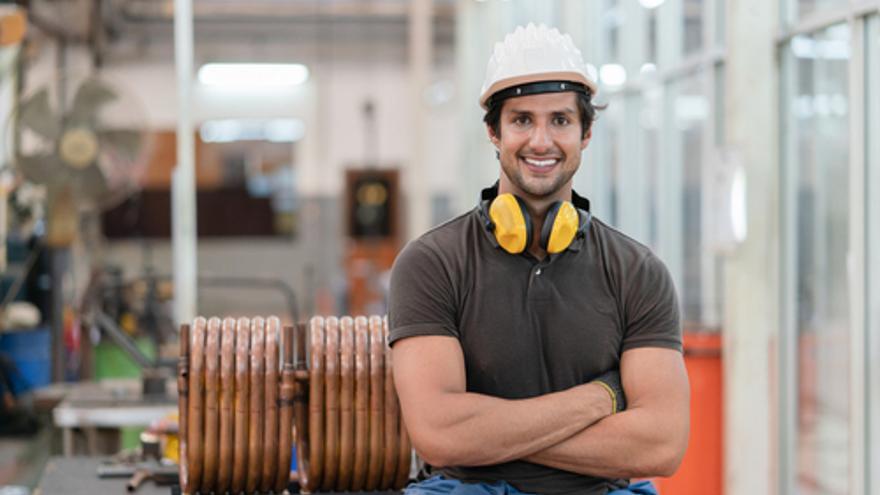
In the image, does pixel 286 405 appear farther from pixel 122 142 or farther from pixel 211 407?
pixel 122 142

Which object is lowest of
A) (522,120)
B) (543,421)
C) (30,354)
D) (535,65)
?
(30,354)

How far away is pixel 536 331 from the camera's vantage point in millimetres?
2254

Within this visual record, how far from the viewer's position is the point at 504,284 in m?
2.27

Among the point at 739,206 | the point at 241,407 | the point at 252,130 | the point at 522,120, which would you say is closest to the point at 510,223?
the point at 522,120

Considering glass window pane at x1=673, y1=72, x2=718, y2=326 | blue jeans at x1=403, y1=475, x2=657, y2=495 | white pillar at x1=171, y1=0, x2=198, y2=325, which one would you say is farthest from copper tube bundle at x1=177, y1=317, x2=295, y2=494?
glass window pane at x1=673, y1=72, x2=718, y2=326

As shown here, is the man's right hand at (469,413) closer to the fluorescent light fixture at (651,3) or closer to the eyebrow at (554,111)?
the eyebrow at (554,111)

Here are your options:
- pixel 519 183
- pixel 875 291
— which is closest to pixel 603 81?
pixel 875 291

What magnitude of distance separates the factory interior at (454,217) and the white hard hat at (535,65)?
0.65 ft

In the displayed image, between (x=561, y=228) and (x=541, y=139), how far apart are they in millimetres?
168

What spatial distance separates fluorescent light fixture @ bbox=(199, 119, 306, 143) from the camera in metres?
17.3

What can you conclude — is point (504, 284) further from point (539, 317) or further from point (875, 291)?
point (875, 291)

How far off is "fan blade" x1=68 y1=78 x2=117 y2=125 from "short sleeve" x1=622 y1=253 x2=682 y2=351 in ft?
17.0

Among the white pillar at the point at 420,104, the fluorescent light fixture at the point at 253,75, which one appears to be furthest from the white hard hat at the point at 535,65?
the fluorescent light fixture at the point at 253,75

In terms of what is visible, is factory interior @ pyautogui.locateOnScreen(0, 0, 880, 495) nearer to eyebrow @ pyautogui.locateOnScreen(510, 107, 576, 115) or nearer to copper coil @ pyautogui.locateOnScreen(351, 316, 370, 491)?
copper coil @ pyautogui.locateOnScreen(351, 316, 370, 491)
